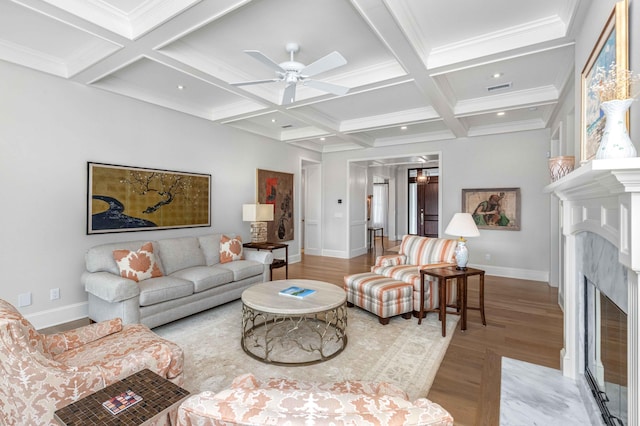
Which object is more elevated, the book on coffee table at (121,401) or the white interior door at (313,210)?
the white interior door at (313,210)

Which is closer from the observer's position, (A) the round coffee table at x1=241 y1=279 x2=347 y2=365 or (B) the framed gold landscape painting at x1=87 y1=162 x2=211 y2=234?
(A) the round coffee table at x1=241 y1=279 x2=347 y2=365

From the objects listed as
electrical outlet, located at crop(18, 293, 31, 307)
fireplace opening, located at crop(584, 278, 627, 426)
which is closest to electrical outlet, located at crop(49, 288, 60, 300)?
electrical outlet, located at crop(18, 293, 31, 307)

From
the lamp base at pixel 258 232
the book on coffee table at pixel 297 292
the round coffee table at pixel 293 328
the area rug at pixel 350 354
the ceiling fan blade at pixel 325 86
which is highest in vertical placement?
the ceiling fan blade at pixel 325 86

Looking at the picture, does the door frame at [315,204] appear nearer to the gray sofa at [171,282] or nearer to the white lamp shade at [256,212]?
the white lamp shade at [256,212]

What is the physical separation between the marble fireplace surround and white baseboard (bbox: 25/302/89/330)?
474cm

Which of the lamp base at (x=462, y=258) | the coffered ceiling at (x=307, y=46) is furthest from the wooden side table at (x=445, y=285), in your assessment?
the coffered ceiling at (x=307, y=46)

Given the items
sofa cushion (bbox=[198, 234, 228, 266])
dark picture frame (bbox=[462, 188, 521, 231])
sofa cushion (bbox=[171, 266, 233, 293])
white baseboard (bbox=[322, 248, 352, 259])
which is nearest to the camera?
sofa cushion (bbox=[171, 266, 233, 293])

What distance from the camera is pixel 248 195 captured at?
5867 millimetres

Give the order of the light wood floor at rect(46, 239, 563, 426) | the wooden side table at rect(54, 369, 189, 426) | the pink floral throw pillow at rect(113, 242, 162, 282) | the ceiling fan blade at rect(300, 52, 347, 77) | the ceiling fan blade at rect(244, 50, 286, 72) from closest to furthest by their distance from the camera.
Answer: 1. the wooden side table at rect(54, 369, 189, 426)
2. the light wood floor at rect(46, 239, 563, 426)
3. the ceiling fan blade at rect(244, 50, 286, 72)
4. the ceiling fan blade at rect(300, 52, 347, 77)
5. the pink floral throw pillow at rect(113, 242, 162, 282)

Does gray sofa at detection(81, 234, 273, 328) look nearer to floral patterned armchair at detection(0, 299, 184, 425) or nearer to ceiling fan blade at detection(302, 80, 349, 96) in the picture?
floral patterned armchair at detection(0, 299, 184, 425)

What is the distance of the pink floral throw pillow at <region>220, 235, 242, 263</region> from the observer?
4.58m

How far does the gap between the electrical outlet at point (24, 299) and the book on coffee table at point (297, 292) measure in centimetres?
270

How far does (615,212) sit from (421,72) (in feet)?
7.65

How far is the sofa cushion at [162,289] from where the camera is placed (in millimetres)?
3170
